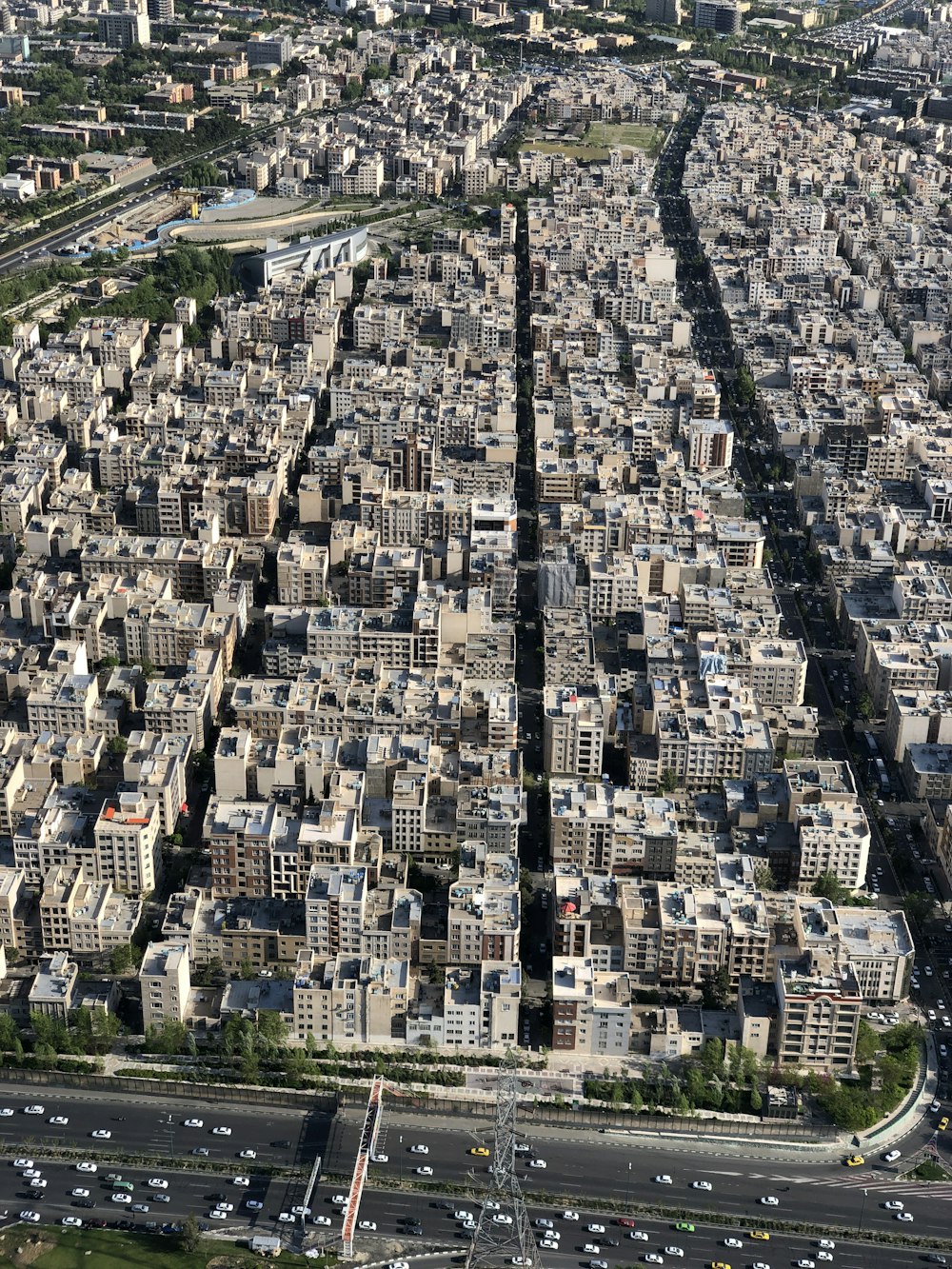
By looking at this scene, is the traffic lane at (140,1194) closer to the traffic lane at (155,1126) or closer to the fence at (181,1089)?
the traffic lane at (155,1126)

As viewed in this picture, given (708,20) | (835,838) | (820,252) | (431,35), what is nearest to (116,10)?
(431,35)

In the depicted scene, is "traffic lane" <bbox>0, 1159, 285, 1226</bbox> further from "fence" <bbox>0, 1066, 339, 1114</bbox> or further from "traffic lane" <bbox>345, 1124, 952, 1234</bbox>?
"fence" <bbox>0, 1066, 339, 1114</bbox>

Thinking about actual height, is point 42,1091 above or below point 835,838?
below

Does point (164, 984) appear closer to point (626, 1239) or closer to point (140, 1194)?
point (140, 1194)

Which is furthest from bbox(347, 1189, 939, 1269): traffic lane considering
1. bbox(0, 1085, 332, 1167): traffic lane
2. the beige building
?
the beige building

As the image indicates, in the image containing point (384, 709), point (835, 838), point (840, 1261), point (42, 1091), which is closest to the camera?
point (840, 1261)

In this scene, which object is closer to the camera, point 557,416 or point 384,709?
point 384,709

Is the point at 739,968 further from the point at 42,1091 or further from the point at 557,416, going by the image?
the point at 557,416
